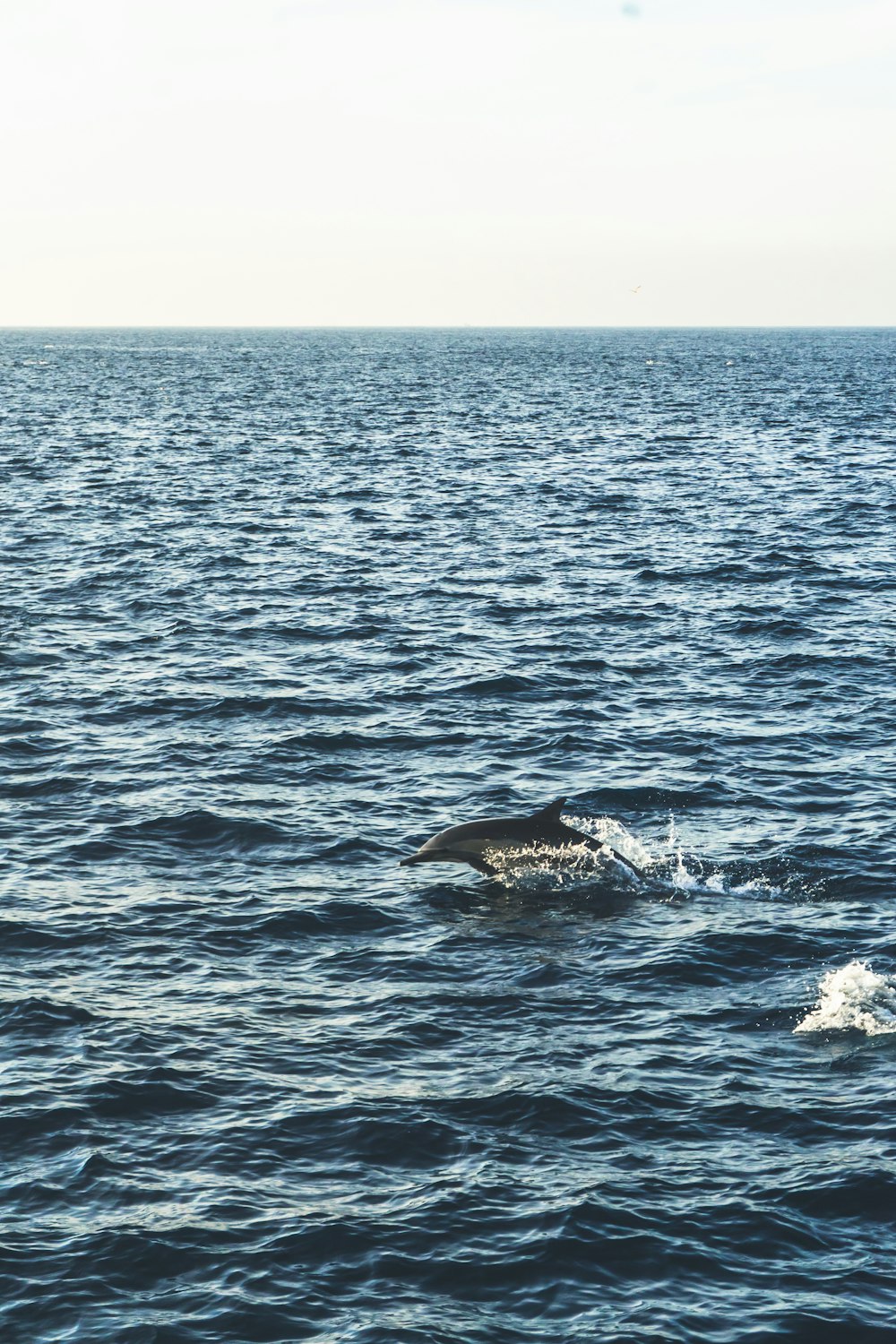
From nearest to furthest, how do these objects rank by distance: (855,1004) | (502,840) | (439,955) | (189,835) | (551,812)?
(855,1004), (439,955), (551,812), (502,840), (189,835)

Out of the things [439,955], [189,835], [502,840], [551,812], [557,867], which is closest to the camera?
[439,955]

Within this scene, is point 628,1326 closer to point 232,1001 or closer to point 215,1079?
point 215,1079

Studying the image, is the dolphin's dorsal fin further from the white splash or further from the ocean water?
the white splash

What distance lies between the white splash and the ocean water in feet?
0.19

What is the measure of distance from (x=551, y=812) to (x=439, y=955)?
384 centimetres

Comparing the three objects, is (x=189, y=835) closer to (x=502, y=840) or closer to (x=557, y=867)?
(x=502, y=840)

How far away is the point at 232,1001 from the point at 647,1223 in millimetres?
7821

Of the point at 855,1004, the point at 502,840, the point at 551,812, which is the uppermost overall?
the point at 551,812

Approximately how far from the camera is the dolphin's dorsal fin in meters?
26.4

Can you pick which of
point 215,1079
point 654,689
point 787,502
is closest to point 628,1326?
point 215,1079

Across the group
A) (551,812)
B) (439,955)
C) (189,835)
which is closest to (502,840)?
(551,812)

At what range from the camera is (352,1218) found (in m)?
17.1

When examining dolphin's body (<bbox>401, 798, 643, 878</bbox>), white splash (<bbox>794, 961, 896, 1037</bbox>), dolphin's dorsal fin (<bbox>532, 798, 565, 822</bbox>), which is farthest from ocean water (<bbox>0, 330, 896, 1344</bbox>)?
dolphin's dorsal fin (<bbox>532, 798, 565, 822</bbox>)

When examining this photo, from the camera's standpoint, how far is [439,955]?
24094 mm
